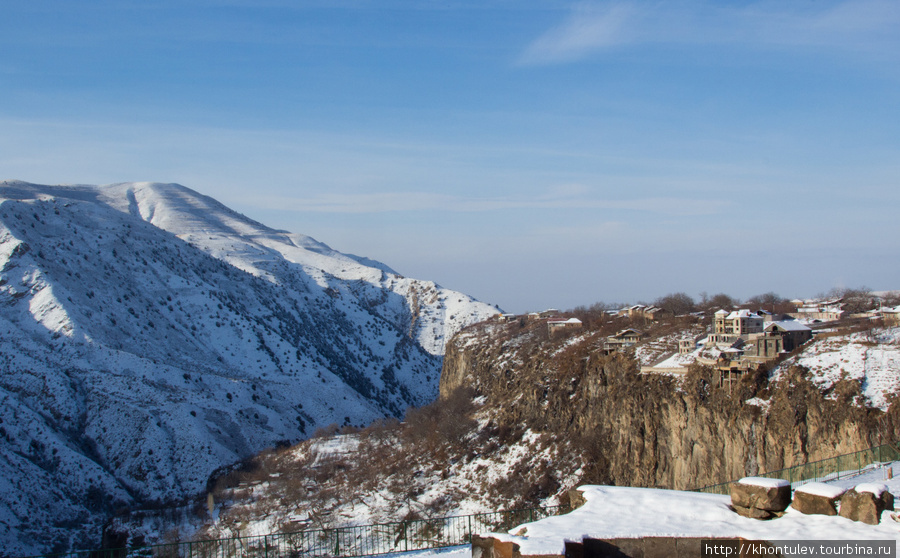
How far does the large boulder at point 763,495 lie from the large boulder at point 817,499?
198mm

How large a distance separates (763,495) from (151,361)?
8018 cm

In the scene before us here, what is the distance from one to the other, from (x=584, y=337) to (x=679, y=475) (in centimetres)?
2773

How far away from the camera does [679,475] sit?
45.8m

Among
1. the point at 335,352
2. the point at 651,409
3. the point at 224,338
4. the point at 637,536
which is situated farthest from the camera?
the point at 335,352

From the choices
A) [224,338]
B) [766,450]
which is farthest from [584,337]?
[224,338]

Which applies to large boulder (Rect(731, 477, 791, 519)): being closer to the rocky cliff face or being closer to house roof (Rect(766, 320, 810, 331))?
the rocky cliff face

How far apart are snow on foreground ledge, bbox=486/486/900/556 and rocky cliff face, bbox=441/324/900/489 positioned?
27410mm

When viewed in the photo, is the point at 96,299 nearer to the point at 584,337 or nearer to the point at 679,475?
the point at 584,337

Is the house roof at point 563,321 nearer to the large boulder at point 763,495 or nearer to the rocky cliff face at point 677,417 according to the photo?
the rocky cliff face at point 677,417

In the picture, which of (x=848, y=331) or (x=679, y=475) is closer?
(x=679, y=475)

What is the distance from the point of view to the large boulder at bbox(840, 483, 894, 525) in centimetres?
1268

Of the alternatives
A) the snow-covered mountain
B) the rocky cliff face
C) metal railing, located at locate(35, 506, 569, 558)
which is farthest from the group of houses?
the snow-covered mountain

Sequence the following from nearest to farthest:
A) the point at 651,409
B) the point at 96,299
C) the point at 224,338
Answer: the point at 651,409 → the point at 96,299 → the point at 224,338

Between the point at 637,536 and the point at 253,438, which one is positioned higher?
the point at 637,536
